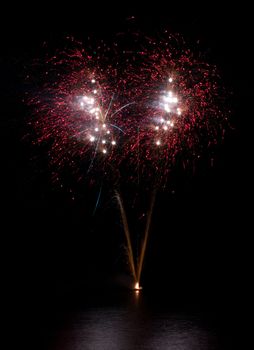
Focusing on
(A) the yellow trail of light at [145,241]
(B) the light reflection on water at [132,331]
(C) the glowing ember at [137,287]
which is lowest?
(B) the light reflection on water at [132,331]

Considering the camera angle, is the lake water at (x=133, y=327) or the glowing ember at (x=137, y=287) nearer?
the lake water at (x=133, y=327)

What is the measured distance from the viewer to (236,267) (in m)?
15.0

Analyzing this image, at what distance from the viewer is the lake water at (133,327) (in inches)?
301

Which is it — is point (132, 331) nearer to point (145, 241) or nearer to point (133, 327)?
point (133, 327)

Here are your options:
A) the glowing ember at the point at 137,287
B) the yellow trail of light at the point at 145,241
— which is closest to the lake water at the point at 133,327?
the glowing ember at the point at 137,287

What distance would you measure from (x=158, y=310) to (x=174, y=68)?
4.97 metres

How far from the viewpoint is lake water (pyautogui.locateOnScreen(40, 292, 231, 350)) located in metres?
7.64

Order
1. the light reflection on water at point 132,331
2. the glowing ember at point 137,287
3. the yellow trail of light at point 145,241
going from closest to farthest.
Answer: the light reflection on water at point 132,331, the glowing ember at point 137,287, the yellow trail of light at point 145,241

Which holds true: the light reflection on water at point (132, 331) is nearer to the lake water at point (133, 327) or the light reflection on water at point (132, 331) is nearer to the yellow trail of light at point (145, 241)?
the lake water at point (133, 327)

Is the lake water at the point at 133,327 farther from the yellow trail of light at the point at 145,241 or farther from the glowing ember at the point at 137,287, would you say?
the yellow trail of light at the point at 145,241

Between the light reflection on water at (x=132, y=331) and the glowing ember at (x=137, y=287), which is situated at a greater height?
the glowing ember at (x=137, y=287)

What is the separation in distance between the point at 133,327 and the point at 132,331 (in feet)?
1.14

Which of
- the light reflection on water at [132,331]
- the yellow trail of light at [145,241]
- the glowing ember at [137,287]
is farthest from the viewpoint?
the yellow trail of light at [145,241]

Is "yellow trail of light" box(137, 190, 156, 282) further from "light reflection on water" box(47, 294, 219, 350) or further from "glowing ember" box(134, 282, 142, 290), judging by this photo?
"light reflection on water" box(47, 294, 219, 350)
